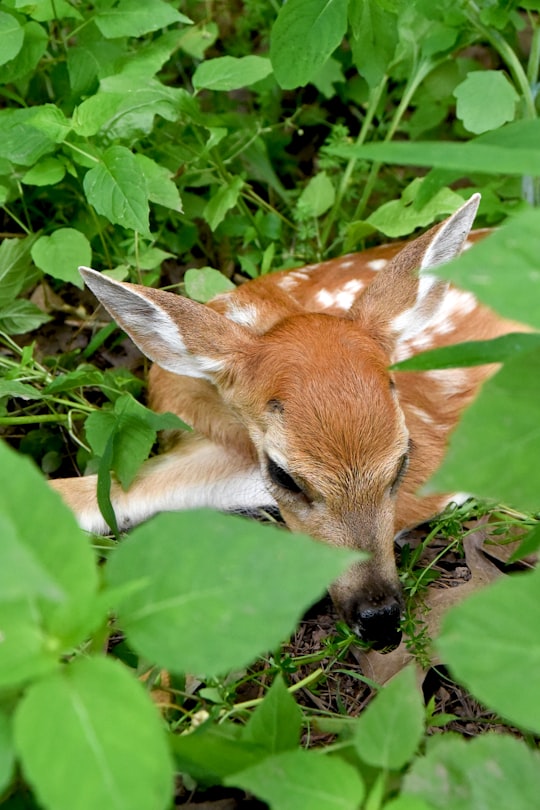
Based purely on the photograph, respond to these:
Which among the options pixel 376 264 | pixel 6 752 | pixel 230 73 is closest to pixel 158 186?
pixel 230 73

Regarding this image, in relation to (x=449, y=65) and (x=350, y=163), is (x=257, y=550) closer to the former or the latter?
(x=350, y=163)

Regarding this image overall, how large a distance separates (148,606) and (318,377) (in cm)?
136

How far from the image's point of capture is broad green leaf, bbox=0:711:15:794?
1.34 metres

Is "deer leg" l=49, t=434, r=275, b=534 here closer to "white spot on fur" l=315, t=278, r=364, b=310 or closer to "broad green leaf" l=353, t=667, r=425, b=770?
"white spot on fur" l=315, t=278, r=364, b=310

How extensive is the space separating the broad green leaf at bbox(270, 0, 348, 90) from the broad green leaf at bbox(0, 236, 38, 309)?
4.32 feet

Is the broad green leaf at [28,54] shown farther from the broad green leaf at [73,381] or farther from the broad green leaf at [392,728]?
the broad green leaf at [392,728]

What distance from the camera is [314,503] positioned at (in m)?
2.86

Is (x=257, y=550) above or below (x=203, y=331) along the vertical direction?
above

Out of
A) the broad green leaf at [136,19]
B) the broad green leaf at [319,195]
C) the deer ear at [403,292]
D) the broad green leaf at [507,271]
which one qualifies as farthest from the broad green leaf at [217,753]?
the broad green leaf at [319,195]

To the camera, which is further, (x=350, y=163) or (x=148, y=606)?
(x=350, y=163)

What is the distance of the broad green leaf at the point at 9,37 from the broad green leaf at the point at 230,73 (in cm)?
67

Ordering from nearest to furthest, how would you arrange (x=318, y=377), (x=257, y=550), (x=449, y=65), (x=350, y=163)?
(x=257, y=550)
(x=318, y=377)
(x=350, y=163)
(x=449, y=65)

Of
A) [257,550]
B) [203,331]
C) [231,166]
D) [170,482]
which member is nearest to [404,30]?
[231,166]

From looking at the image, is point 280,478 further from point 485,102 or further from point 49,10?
point 49,10
